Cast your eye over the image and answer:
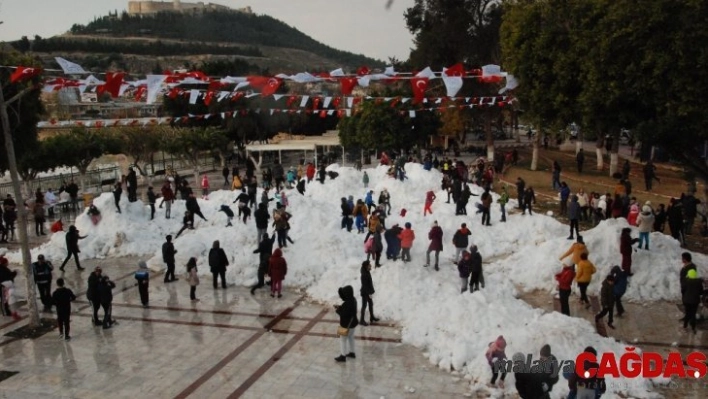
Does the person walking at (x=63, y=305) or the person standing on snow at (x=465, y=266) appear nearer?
the person walking at (x=63, y=305)

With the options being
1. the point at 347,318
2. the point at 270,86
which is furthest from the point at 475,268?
the point at 270,86

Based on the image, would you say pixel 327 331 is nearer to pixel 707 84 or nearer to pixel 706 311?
pixel 706 311

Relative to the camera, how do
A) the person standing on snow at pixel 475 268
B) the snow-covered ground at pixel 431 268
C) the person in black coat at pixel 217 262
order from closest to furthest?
the snow-covered ground at pixel 431 268, the person standing on snow at pixel 475 268, the person in black coat at pixel 217 262

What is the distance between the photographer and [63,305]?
12.7m

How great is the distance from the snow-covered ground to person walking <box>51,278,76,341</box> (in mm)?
5045

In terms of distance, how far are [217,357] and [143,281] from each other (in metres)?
4.16

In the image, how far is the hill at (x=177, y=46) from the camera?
152 metres

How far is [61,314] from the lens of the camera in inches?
503

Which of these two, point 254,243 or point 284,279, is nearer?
point 284,279

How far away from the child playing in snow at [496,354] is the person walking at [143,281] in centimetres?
902

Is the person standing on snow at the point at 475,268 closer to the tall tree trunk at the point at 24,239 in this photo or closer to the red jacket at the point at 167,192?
the tall tree trunk at the point at 24,239

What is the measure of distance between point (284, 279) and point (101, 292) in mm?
5068

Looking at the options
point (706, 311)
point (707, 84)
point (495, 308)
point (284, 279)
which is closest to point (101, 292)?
point (284, 279)

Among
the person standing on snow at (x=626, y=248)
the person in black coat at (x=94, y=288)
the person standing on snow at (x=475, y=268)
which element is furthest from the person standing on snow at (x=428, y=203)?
the person in black coat at (x=94, y=288)
